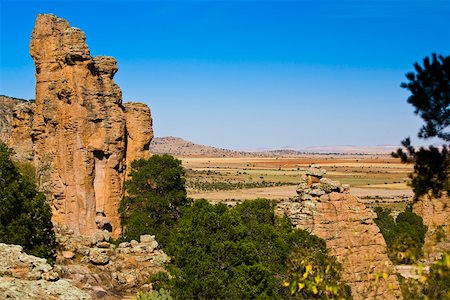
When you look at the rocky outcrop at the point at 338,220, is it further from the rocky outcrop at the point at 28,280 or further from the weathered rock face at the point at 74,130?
the weathered rock face at the point at 74,130

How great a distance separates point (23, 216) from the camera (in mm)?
23156

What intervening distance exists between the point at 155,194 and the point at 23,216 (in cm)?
1879

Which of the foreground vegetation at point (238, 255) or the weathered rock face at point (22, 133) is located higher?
the weathered rock face at point (22, 133)

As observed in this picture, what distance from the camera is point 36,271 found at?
15578 mm

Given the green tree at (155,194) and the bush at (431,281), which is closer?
the bush at (431,281)

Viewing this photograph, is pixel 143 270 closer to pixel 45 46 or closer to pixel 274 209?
pixel 274 209

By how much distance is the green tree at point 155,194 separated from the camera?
132 ft

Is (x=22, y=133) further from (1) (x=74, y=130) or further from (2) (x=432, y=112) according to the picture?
(2) (x=432, y=112)

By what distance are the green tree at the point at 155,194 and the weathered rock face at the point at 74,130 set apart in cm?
167

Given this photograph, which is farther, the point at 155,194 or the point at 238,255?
the point at 155,194

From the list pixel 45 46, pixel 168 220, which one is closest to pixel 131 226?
pixel 168 220

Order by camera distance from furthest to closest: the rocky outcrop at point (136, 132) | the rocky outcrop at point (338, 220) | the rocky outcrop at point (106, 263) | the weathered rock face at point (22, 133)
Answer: the weathered rock face at point (22, 133)
the rocky outcrop at point (136, 132)
the rocky outcrop at point (338, 220)
the rocky outcrop at point (106, 263)

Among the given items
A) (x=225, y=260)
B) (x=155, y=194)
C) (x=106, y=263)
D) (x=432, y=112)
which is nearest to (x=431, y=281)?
(x=432, y=112)

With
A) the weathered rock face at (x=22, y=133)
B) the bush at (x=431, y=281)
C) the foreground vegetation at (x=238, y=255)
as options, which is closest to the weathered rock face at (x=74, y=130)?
the weathered rock face at (x=22, y=133)
